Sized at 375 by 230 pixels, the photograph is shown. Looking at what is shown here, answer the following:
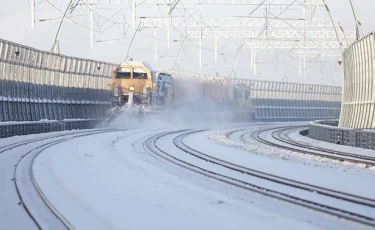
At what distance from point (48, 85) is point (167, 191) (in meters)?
25.0

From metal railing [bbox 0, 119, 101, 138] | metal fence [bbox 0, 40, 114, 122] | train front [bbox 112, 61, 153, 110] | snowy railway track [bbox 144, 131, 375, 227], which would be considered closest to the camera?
snowy railway track [bbox 144, 131, 375, 227]

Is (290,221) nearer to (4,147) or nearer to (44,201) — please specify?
(44,201)

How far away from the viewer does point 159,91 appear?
145 feet

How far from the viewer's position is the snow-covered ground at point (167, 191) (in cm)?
958

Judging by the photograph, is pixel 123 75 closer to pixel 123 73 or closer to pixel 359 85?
pixel 123 73

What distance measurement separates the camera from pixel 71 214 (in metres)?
9.98

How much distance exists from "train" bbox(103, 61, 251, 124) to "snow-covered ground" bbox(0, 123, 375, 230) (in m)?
20.7

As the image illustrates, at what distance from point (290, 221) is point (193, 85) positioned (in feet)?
141

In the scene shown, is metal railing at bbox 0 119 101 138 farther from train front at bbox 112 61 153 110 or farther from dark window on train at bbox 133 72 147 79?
dark window on train at bbox 133 72 147 79

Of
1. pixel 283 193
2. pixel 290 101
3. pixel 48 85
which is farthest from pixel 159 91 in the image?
pixel 290 101

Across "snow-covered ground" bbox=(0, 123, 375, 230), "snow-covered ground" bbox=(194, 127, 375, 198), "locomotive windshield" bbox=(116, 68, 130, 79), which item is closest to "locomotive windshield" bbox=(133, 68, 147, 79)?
"locomotive windshield" bbox=(116, 68, 130, 79)

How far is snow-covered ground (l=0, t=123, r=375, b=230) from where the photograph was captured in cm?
958

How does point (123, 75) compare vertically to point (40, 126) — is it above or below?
above

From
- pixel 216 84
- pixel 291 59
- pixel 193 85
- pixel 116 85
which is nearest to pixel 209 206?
pixel 116 85
